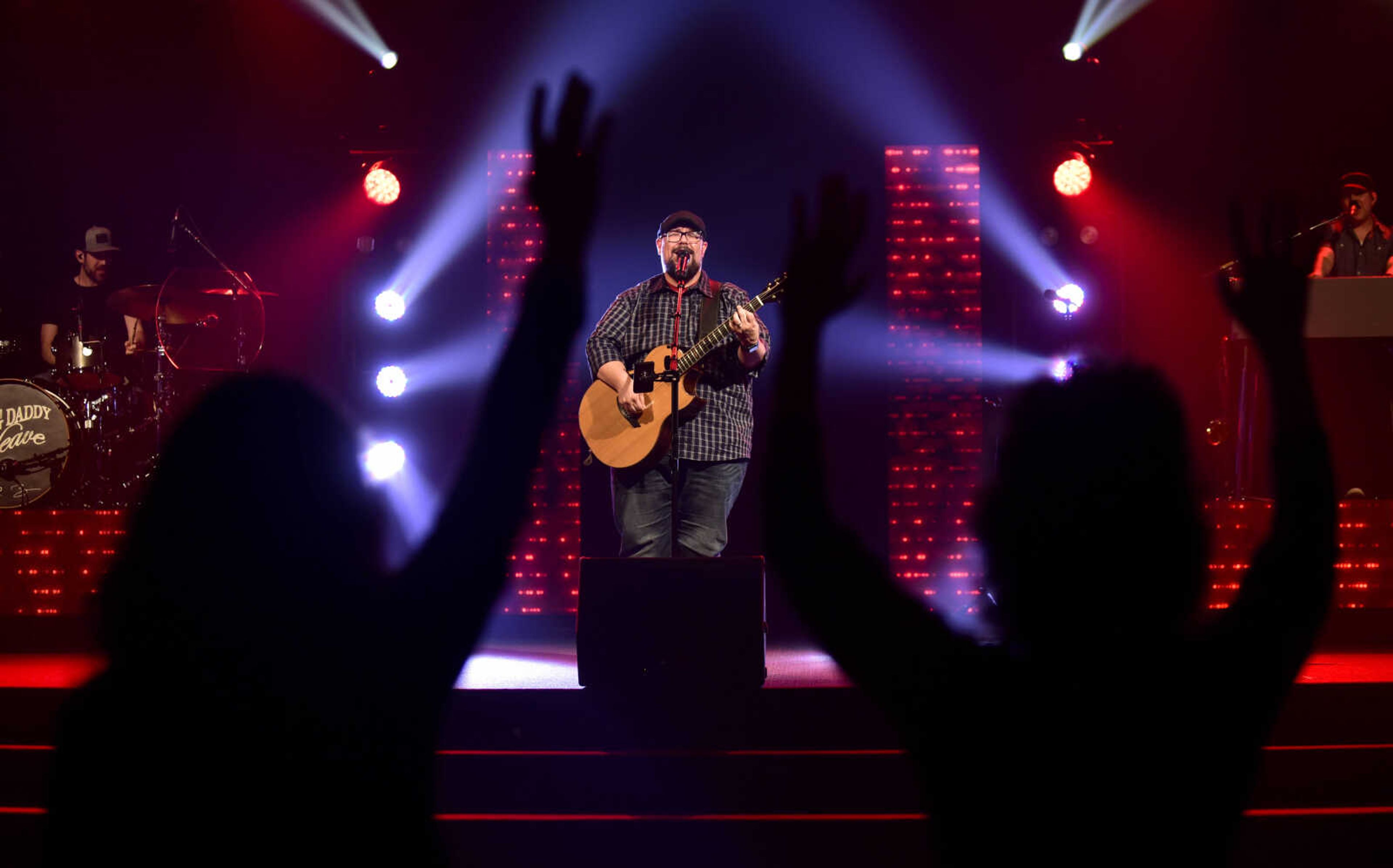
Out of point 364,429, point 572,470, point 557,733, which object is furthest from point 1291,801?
point 364,429

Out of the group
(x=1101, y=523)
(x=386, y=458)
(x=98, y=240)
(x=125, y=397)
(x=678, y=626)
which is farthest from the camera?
(x=98, y=240)

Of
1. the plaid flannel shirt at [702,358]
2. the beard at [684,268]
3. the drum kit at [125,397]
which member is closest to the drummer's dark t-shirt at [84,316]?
the drum kit at [125,397]

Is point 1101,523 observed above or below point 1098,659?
above

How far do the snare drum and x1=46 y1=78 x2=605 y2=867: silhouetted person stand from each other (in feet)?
22.5

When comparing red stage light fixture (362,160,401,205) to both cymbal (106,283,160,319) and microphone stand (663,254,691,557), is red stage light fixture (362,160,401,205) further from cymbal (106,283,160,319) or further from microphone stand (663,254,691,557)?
microphone stand (663,254,691,557)

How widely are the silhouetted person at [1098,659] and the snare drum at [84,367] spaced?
7.21 meters

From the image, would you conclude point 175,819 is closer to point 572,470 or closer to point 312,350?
point 572,470

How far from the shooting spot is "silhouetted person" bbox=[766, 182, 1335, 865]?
104 cm

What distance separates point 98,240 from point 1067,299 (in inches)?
274

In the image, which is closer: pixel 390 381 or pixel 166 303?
pixel 390 381

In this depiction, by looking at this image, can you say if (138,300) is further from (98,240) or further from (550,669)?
(550,669)

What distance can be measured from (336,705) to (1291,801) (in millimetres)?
3208

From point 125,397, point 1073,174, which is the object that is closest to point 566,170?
point 1073,174

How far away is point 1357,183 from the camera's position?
251 inches
